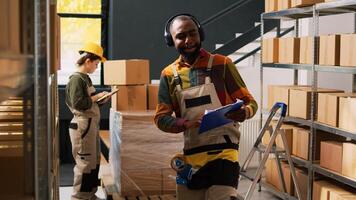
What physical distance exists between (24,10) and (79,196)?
400 cm

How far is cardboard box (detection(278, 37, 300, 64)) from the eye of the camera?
17.6 ft

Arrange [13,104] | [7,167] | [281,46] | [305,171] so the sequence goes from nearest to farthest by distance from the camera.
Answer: [7,167]
[13,104]
[305,171]
[281,46]

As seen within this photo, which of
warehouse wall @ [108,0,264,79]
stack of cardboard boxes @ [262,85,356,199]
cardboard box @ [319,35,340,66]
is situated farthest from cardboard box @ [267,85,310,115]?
warehouse wall @ [108,0,264,79]

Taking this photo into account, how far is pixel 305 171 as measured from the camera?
17.5 feet

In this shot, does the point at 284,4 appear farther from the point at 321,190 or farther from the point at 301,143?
the point at 321,190

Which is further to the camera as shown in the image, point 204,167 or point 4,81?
point 204,167

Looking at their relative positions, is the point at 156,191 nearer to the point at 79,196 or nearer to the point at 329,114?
the point at 79,196

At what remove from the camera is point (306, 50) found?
515 cm

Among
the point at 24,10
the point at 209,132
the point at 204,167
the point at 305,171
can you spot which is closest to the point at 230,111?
the point at 209,132

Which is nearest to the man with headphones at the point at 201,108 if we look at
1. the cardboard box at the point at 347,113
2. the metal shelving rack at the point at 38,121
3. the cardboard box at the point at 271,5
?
the metal shelving rack at the point at 38,121

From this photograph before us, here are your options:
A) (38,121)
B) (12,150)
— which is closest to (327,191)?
(38,121)

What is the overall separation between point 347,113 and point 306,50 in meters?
1.02

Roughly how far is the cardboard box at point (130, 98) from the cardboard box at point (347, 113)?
201cm

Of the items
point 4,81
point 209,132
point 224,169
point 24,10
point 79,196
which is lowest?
point 79,196
